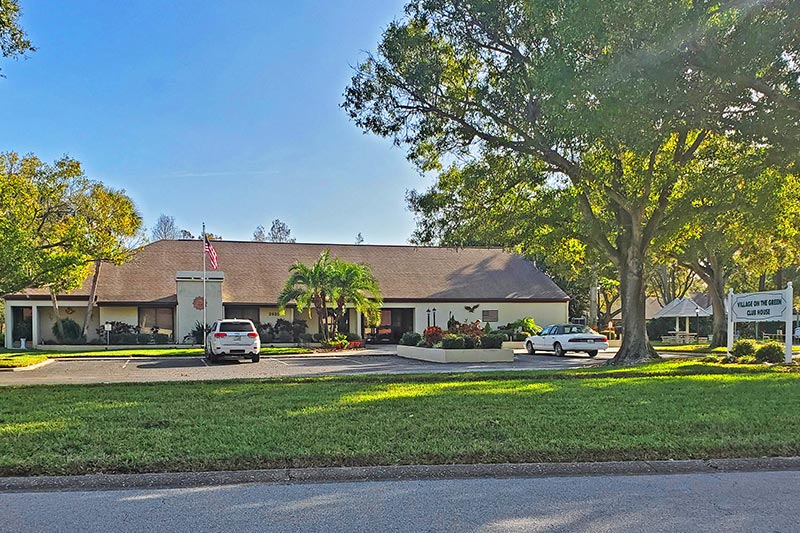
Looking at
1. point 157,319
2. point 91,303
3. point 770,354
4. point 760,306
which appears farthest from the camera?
point 157,319

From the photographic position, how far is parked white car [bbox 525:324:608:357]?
29.4 m

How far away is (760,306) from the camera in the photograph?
20344 mm

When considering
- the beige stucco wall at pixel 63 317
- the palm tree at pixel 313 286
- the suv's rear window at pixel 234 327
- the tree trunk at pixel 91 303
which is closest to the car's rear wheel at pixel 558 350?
the palm tree at pixel 313 286

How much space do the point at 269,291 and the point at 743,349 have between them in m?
23.8

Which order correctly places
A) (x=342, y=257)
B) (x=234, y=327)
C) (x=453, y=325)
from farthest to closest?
(x=342, y=257)
(x=453, y=325)
(x=234, y=327)

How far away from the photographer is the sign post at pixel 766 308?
766 inches

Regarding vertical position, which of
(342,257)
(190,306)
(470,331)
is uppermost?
(342,257)

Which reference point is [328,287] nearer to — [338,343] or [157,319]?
[338,343]

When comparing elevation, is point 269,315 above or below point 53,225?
below

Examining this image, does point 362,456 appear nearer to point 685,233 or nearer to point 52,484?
point 52,484

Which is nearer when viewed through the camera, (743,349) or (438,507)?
(438,507)

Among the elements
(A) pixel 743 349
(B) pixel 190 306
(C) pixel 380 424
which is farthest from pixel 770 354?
(B) pixel 190 306

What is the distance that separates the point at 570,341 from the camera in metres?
29.5

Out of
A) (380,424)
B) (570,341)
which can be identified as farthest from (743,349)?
(380,424)
